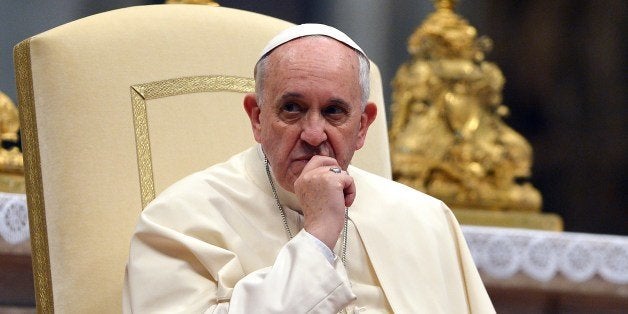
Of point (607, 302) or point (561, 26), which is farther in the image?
point (561, 26)

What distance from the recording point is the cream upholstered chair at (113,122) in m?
3.08

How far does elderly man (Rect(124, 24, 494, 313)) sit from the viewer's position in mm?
2693

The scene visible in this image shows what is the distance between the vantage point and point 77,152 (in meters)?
3.12

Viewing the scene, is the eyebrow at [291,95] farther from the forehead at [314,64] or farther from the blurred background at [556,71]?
the blurred background at [556,71]

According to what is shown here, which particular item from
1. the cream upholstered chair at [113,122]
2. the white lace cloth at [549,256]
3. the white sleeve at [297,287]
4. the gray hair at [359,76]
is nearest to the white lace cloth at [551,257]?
the white lace cloth at [549,256]

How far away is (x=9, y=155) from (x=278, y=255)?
3.61 meters

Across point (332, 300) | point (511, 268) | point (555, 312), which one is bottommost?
point (555, 312)

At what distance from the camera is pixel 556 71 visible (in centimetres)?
758

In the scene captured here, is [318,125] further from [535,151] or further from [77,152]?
[535,151]

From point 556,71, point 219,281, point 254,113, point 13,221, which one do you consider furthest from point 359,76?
point 556,71

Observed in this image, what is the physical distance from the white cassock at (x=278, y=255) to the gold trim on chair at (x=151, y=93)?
0.65 ft

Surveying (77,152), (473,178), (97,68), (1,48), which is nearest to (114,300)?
(77,152)

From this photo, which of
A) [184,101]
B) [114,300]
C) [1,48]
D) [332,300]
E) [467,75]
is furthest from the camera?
[1,48]

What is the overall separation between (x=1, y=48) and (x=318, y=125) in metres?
4.69
